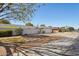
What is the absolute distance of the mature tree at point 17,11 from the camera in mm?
2072

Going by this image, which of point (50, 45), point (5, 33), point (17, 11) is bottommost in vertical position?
point (50, 45)

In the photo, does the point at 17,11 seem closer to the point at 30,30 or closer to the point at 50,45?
the point at 30,30

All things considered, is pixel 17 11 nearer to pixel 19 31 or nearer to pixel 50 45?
pixel 19 31

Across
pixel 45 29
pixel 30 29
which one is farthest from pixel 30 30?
pixel 45 29

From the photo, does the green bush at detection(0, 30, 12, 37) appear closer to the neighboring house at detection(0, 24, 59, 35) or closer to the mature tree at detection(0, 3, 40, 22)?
the neighboring house at detection(0, 24, 59, 35)

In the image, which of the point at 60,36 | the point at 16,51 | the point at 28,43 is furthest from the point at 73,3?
the point at 16,51

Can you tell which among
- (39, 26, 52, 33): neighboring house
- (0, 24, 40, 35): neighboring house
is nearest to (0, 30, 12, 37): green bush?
(0, 24, 40, 35): neighboring house

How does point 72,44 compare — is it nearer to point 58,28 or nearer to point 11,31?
point 58,28

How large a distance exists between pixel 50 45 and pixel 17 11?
463 millimetres

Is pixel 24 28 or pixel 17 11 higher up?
pixel 17 11

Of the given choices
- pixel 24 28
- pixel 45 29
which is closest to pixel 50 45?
pixel 45 29

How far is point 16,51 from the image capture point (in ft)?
6.78

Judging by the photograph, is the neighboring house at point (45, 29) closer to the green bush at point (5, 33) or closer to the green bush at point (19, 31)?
the green bush at point (19, 31)

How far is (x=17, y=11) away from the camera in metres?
2.08
